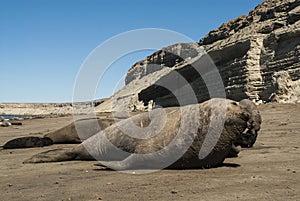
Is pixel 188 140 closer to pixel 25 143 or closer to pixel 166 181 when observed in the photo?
pixel 166 181

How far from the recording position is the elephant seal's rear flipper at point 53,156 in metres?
6.82

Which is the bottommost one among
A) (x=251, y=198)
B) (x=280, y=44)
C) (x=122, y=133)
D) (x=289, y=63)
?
(x=251, y=198)

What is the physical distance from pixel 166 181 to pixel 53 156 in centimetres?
311

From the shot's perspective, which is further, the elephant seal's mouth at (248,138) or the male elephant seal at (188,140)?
the elephant seal's mouth at (248,138)

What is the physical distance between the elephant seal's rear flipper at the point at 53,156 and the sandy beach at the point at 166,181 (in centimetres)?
28

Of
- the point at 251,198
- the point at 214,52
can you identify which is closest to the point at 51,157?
the point at 251,198

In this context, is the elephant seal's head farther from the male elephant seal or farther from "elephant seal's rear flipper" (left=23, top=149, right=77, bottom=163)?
"elephant seal's rear flipper" (left=23, top=149, right=77, bottom=163)

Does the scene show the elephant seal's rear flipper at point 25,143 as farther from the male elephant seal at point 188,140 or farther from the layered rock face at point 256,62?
the layered rock face at point 256,62

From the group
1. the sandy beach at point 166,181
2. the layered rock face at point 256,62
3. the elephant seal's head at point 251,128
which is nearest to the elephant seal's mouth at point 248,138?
the elephant seal's head at point 251,128

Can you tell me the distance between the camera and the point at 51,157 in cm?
690

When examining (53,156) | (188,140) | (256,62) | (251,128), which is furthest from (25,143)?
(256,62)

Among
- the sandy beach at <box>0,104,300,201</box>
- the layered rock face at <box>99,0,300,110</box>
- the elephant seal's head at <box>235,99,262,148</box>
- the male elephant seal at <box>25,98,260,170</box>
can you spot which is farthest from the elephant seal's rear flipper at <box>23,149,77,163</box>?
the layered rock face at <box>99,0,300,110</box>

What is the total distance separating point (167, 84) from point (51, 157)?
37536 millimetres

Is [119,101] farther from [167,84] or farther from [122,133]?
[122,133]
